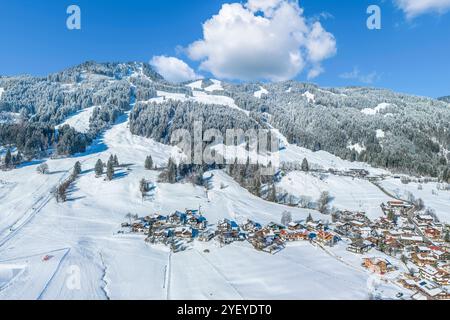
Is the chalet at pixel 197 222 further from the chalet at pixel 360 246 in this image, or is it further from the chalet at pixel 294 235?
the chalet at pixel 360 246

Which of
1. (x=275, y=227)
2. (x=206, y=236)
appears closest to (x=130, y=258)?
(x=206, y=236)

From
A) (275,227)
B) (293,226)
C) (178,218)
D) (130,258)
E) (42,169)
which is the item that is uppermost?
(42,169)

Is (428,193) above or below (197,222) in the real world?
above

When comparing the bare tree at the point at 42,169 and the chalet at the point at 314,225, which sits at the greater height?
the bare tree at the point at 42,169

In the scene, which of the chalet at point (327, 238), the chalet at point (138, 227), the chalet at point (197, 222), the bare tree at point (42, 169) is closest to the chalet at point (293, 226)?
the chalet at point (327, 238)

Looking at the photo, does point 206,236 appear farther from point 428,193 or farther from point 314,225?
point 428,193

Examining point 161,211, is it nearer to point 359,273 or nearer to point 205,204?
point 205,204
